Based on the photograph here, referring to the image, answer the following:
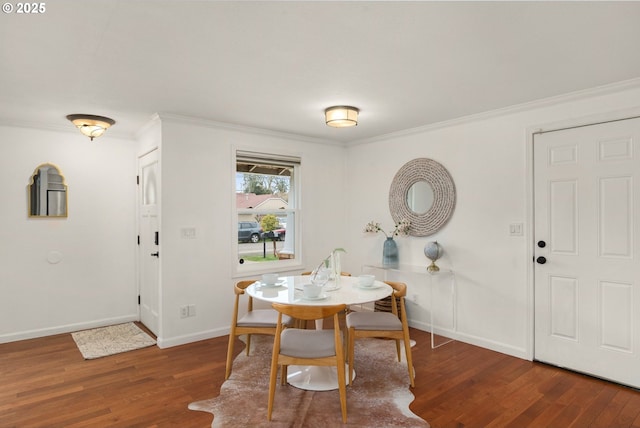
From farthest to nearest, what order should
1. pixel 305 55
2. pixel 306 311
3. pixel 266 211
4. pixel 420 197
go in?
1. pixel 266 211
2. pixel 420 197
3. pixel 306 311
4. pixel 305 55

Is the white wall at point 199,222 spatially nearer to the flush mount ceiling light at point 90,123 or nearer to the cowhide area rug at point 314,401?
the flush mount ceiling light at point 90,123

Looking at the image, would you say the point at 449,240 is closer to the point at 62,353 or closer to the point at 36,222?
the point at 62,353

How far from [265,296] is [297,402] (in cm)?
78

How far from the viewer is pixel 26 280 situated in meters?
3.99

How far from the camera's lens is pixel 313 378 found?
Result: 2.93m

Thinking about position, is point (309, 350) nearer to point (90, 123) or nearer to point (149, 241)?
point (149, 241)

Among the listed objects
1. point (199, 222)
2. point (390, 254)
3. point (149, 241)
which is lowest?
point (390, 254)

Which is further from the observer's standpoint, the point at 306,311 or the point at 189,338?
the point at 189,338

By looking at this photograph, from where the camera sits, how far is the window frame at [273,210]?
4.23 m

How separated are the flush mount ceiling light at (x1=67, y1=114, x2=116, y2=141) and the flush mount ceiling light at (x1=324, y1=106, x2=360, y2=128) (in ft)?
7.59

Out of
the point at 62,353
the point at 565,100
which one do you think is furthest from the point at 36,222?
the point at 565,100

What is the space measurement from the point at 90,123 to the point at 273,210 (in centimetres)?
215

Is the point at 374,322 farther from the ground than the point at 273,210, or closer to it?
closer to it

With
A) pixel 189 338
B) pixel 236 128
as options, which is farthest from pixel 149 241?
pixel 236 128
